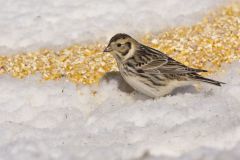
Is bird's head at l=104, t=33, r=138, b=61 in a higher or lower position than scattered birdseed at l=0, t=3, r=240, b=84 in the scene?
higher

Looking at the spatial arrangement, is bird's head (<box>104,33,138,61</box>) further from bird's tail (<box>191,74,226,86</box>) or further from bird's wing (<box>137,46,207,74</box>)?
bird's tail (<box>191,74,226,86</box>)

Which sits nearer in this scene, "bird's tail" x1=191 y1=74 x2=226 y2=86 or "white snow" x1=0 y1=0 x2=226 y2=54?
"bird's tail" x1=191 y1=74 x2=226 y2=86

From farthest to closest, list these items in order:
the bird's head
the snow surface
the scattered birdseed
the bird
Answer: the scattered birdseed
the bird's head
the bird
the snow surface

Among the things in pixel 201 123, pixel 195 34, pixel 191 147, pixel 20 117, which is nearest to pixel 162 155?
pixel 191 147

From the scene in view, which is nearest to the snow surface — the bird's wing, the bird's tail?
the bird's tail

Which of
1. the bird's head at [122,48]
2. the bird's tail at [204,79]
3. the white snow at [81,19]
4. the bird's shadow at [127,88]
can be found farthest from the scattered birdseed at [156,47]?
the bird's tail at [204,79]

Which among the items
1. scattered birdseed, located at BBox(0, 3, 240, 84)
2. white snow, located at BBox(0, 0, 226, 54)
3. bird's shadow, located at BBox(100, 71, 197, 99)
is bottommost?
bird's shadow, located at BBox(100, 71, 197, 99)

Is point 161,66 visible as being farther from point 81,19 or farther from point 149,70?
point 81,19

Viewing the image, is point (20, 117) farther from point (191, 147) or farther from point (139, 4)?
point (139, 4)

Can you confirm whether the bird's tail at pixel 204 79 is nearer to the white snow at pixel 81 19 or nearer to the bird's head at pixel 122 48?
the bird's head at pixel 122 48
